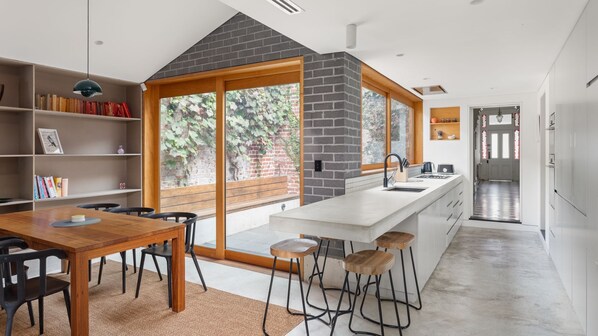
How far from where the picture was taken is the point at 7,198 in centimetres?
398

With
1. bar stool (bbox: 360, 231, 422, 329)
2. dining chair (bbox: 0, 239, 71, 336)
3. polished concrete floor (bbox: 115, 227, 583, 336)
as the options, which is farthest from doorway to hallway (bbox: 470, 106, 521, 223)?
dining chair (bbox: 0, 239, 71, 336)

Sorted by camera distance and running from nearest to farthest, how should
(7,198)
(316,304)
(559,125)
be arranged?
(316,304), (559,125), (7,198)

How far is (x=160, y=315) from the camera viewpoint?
9.80 feet

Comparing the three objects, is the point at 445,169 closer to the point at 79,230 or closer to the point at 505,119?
the point at 79,230

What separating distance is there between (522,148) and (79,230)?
625 cm

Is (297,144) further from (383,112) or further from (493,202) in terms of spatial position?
(493,202)

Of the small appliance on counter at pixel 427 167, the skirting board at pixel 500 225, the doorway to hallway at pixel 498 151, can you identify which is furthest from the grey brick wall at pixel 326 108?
the doorway to hallway at pixel 498 151

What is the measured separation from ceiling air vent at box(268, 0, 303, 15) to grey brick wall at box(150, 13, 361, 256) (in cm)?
99

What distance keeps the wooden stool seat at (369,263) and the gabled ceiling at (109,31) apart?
3.17 meters

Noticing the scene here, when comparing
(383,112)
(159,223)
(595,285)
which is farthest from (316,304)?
(383,112)

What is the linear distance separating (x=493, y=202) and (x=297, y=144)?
6716 mm

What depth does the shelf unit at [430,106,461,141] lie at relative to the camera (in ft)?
21.7

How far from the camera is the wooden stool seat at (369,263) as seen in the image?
2275 mm

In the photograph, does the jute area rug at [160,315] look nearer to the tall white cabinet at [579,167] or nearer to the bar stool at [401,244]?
the bar stool at [401,244]
